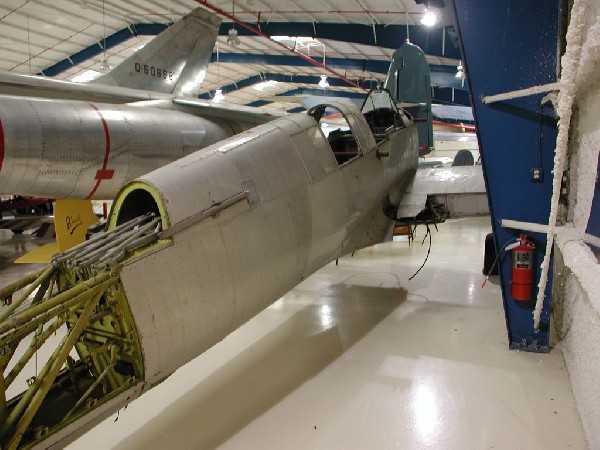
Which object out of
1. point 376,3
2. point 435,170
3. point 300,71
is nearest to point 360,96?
point 300,71

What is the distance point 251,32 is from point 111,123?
11035 millimetres

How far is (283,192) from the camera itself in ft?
11.6

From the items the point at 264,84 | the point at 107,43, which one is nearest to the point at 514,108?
the point at 107,43

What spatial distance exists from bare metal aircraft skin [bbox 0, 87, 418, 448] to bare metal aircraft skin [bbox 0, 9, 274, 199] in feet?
11.9

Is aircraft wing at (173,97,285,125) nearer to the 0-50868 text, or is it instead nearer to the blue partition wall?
the 0-50868 text

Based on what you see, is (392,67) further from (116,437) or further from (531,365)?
(116,437)

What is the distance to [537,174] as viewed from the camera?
3861 millimetres

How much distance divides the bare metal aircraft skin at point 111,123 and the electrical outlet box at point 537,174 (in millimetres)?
5489

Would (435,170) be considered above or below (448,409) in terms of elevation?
above

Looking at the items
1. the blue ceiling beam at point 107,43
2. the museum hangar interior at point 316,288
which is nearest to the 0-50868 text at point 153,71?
the museum hangar interior at point 316,288

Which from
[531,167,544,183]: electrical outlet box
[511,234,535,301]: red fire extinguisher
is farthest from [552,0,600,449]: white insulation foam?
[511,234,535,301]: red fire extinguisher

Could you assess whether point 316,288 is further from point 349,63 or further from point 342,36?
point 349,63

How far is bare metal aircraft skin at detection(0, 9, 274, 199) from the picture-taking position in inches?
233

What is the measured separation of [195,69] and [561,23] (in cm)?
806
